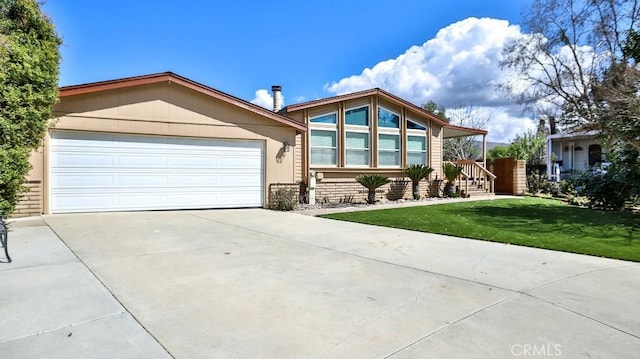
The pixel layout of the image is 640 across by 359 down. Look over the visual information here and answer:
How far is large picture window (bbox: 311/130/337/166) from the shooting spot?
13.9 metres

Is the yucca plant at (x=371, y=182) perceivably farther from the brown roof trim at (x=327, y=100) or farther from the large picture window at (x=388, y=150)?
the brown roof trim at (x=327, y=100)

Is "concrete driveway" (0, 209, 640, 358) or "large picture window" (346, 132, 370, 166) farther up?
"large picture window" (346, 132, 370, 166)

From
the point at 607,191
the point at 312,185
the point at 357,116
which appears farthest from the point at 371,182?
the point at 607,191

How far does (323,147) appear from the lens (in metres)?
14.1

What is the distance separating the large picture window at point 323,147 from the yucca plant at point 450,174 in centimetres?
527

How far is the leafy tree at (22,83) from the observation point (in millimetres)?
6707

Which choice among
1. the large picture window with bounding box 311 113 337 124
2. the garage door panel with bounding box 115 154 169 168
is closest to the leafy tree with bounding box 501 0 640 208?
the large picture window with bounding box 311 113 337 124

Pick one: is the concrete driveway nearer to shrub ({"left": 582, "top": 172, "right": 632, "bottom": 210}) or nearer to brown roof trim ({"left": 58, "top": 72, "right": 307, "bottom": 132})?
brown roof trim ({"left": 58, "top": 72, "right": 307, "bottom": 132})

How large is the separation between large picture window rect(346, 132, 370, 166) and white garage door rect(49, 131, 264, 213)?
12.5 feet

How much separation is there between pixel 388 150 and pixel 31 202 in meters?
11.7

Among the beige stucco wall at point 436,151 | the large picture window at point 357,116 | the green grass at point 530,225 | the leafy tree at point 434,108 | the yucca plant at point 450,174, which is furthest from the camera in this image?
the leafy tree at point 434,108

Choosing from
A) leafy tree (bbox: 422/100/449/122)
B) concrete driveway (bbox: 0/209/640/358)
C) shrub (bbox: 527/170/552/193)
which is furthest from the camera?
leafy tree (bbox: 422/100/449/122)

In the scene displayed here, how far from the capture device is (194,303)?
11.4ft

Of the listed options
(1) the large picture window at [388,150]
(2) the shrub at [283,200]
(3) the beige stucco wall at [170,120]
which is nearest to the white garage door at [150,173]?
(3) the beige stucco wall at [170,120]
